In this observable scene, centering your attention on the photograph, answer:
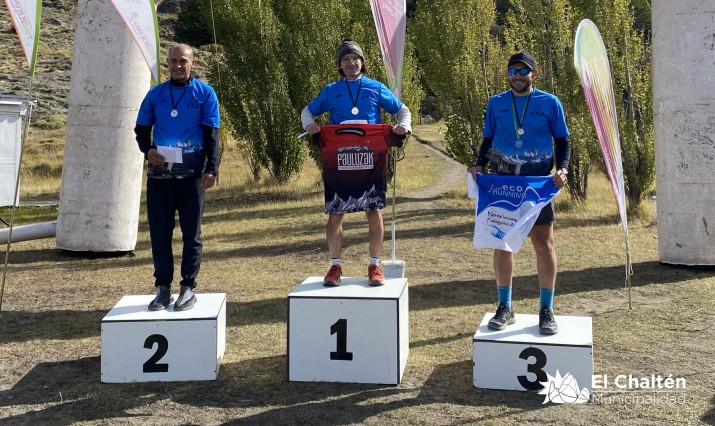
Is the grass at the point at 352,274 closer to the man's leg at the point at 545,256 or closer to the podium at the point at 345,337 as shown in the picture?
the podium at the point at 345,337

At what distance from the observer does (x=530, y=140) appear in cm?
530

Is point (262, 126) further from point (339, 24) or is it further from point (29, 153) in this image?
point (29, 153)

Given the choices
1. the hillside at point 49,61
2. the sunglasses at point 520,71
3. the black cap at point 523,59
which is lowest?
the sunglasses at point 520,71

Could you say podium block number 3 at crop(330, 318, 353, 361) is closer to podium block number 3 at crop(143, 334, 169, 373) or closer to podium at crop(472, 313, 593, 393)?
podium at crop(472, 313, 593, 393)

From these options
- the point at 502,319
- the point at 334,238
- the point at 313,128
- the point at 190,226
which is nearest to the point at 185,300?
the point at 190,226

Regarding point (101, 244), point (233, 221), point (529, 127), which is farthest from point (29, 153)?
point (529, 127)

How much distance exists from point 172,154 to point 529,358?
2.74 meters

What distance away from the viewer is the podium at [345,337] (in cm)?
513

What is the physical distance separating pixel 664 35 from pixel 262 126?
12.6 m

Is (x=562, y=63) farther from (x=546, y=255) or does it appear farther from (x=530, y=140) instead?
(x=546, y=255)

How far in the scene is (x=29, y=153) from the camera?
29547mm

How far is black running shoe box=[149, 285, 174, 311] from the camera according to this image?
548 centimetres

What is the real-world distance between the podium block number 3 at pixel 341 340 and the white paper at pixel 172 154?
158 centimetres

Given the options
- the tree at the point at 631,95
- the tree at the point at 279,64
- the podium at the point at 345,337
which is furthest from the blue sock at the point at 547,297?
the tree at the point at 279,64
